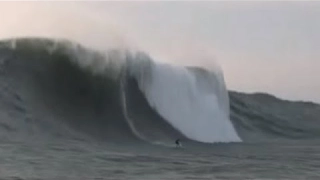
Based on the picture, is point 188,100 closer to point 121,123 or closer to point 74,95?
point 121,123

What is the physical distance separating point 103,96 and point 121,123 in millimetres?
1099

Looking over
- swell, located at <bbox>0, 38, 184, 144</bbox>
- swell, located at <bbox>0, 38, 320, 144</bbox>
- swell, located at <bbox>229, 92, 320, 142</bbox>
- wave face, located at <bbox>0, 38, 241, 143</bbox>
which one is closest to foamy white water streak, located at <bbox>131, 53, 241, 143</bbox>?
wave face, located at <bbox>0, 38, 241, 143</bbox>

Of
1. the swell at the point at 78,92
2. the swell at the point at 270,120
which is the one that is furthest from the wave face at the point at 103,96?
the swell at the point at 270,120

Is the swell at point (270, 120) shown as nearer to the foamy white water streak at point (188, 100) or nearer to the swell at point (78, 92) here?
the foamy white water streak at point (188, 100)

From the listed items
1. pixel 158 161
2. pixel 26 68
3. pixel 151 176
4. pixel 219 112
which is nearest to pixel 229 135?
pixel 219 112

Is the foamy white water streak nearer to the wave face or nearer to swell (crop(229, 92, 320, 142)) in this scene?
the wave face

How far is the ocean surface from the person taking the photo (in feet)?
37.5

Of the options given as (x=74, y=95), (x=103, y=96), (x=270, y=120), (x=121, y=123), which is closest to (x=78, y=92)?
(x=74, y=95)

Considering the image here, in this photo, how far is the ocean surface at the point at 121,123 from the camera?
1144 cm

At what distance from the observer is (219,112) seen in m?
20.2

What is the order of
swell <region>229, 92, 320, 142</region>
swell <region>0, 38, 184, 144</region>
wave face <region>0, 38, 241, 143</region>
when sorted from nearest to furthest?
wave face <region>0, 38, 241, 143</region> → swell <region>0, 38, 184, 144</region> → swell <region>229, 92, 320, 142</region>

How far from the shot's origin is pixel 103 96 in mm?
17453

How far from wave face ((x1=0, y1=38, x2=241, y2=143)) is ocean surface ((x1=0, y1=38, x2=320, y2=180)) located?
2 centimetres

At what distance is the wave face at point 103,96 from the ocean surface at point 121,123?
0.08ft
